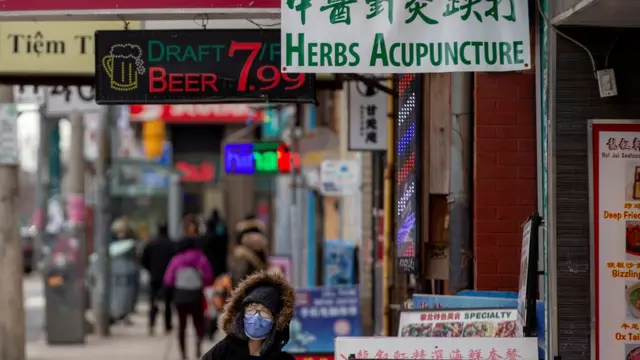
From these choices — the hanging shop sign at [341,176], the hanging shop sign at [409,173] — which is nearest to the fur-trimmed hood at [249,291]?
the hanging shop sign at [409,173]

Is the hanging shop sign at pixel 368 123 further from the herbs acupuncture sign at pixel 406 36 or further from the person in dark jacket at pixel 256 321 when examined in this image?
the herbs acupuncture sign at pixel 406 36

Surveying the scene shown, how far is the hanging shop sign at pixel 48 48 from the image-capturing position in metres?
12.2

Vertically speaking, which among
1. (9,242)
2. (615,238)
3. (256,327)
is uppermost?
(615,238)

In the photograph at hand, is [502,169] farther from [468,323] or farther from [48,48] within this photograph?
[48,48]

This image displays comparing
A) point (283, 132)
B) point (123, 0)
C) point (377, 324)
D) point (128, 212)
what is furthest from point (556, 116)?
point (128, 212)

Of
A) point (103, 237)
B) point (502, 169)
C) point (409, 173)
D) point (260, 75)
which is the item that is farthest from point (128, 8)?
point (103, 237)

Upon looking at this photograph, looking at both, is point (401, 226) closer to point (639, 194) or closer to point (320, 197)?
point (639, 194)

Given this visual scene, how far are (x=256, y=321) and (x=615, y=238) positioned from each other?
198 centimetres

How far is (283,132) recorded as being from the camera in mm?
28781

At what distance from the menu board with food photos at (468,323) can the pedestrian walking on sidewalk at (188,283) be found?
8.89 metres

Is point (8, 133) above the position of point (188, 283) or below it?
above

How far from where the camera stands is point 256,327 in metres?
7.71

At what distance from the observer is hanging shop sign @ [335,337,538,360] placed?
7070 mm

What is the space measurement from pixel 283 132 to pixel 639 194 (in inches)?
847
